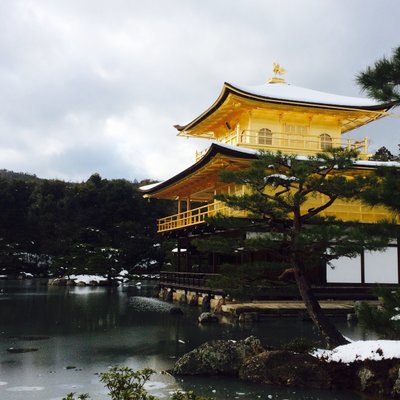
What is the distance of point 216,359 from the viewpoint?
9578 millimetres

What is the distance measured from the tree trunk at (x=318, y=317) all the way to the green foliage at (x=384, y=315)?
294cm

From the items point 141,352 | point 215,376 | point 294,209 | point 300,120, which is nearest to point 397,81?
point 294,209

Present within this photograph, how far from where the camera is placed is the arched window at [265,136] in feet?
79.6

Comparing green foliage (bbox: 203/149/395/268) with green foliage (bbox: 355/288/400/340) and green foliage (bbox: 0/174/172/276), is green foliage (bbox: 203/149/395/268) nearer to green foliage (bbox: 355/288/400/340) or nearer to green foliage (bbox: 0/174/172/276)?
green foliage (bbox: 355/288/400/340)

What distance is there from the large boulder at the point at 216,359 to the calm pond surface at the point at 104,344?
32 centimetres

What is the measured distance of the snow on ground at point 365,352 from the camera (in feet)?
28.8

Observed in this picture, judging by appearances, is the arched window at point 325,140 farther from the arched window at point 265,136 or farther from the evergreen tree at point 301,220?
the evergreen tree at point 301,220

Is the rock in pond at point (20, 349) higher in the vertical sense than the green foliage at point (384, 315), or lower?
lower

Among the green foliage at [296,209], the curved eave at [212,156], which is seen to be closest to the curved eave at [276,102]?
the curved eave at [212,156]

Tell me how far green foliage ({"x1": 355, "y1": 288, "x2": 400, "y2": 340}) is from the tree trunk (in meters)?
2.94

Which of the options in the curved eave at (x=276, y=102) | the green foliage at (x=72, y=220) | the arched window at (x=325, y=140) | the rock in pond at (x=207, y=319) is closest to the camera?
the rock in pond at (x=207, y=319)

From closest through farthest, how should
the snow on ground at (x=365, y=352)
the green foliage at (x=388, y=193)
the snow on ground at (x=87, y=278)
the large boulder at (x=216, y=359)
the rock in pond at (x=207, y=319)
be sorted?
the green foliage at (x=388, y=193), the snow on ground at (x=365, y=352), the large boulder at (x=216, y=359), the rock in pond at (x=207, y=319), the snow on ground at (x=87, y=278)

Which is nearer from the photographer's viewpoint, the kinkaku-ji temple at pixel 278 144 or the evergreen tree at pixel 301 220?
the evergreen tree at pixel 301 220

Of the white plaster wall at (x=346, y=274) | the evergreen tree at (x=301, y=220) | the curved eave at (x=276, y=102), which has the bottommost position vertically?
the white plaster wall at (x=346, y=274)
